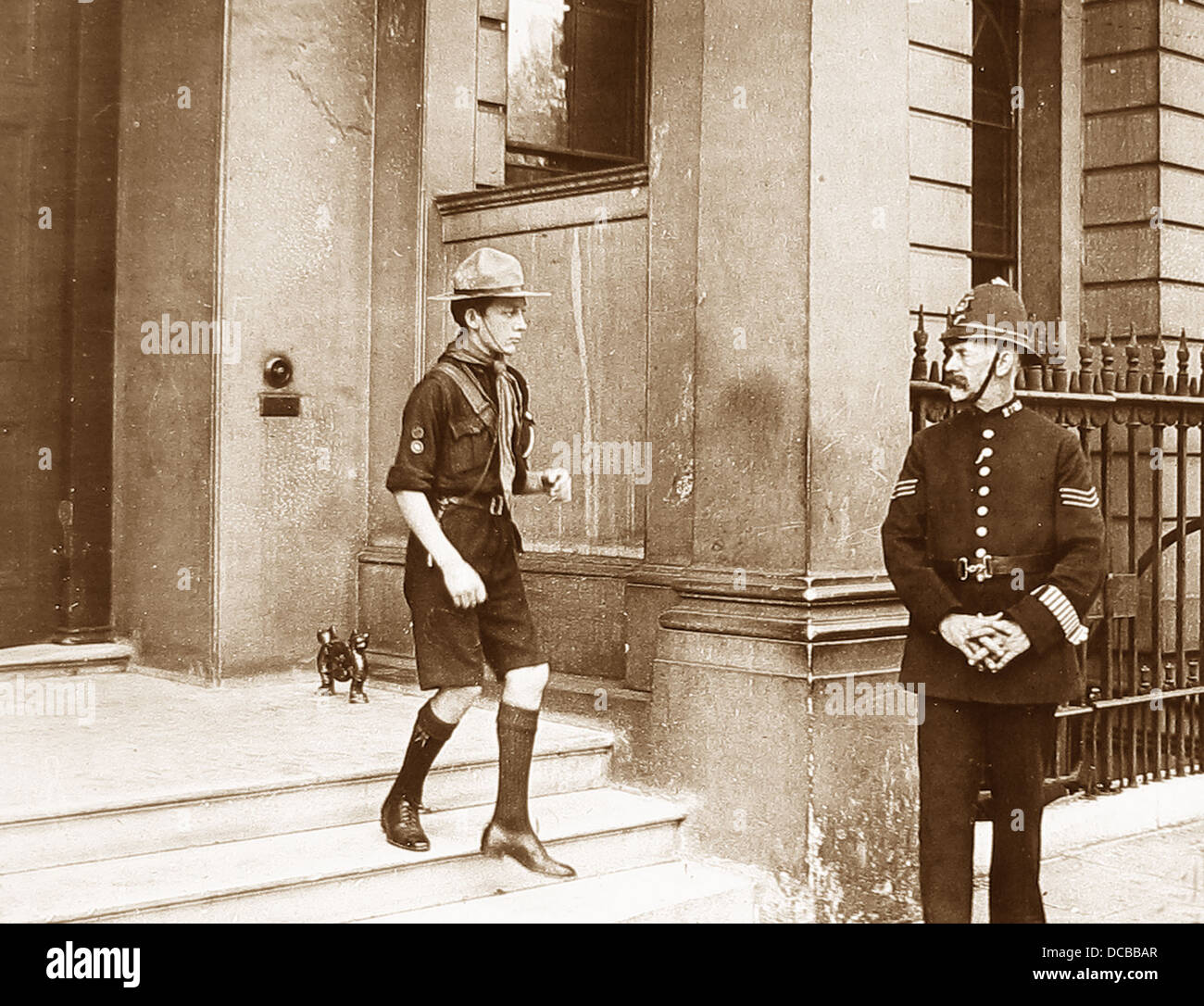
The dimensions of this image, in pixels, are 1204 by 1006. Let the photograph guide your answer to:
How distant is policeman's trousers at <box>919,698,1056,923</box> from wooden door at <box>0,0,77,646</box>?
17.0 ft

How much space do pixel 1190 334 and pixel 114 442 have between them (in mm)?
8312

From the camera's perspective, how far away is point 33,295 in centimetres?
782

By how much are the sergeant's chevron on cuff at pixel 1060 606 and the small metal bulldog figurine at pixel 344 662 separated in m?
3.94

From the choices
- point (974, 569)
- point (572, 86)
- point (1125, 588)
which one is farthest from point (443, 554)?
point (572, 86)

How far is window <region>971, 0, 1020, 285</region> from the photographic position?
39.8ft

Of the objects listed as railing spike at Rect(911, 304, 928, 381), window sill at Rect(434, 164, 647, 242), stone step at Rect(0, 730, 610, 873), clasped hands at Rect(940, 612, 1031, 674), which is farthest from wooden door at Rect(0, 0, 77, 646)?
clasped hands at Rect(940, 612, 1031, 674)

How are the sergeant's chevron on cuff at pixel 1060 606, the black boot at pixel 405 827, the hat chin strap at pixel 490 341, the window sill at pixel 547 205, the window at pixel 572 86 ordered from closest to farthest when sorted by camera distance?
the sergeant's chevron on cuff at pixel 1060 606, the hat chin strap at pixel 490 341, the black boot at pixel 405 827, the window sill at pixel 547 205, the window at pixel 572 86

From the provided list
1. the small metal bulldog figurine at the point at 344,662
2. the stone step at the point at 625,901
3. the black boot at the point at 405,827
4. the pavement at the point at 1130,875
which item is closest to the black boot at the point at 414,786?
the black boot at the point at 405,827

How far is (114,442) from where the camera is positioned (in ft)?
27.0

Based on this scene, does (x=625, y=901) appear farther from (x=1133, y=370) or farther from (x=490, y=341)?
(x=1133, y=370)

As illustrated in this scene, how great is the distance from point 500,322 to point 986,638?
78.3 inches

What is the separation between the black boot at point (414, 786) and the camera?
5.28m

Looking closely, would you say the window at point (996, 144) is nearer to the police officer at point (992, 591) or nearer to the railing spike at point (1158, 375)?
the railing spike at point (1158, 375)

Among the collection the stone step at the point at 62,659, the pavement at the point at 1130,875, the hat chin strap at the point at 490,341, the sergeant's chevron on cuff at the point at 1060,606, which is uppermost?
the hat chin strap at the point at 490,341
